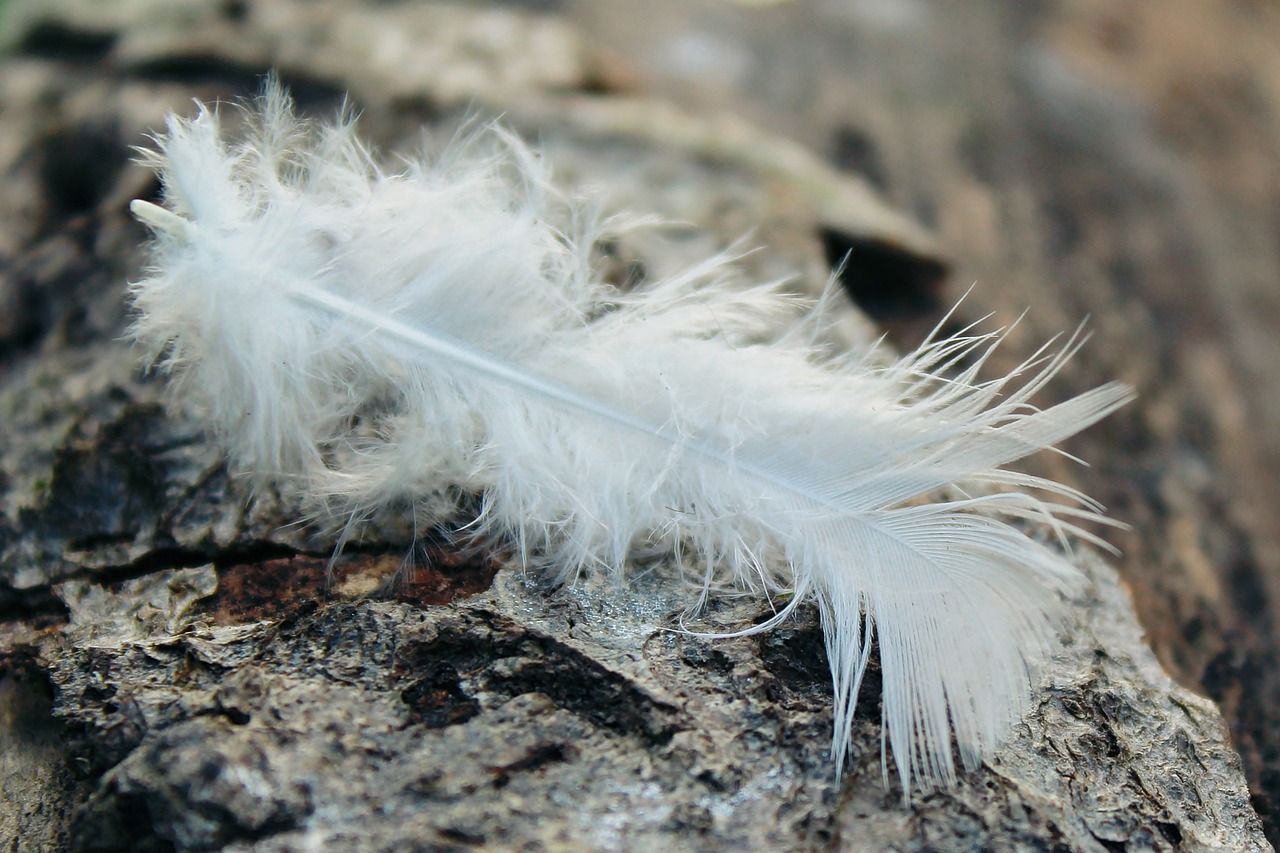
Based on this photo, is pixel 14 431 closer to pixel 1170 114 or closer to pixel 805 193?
pixel 805 193

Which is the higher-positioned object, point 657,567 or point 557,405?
point 557,405

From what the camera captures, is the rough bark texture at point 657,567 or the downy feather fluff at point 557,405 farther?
the downy feather fluff at point 557,405

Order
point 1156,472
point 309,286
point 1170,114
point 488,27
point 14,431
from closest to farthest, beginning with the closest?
point 309,286 < point 14,431 < point 1156,472 < point 488,27 < point 1170,114

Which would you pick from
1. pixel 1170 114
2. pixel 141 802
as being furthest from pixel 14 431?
pixel 1170 114

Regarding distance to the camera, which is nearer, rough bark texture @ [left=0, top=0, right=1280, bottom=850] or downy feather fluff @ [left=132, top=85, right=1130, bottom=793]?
rough bark texture @ [left=0, top=0, right=1280, bottom=850]
